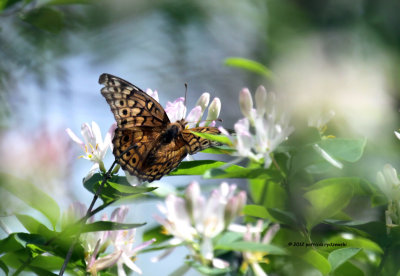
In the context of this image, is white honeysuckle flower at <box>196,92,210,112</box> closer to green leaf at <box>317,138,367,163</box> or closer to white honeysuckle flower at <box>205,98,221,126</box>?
white honeysuckle flower at <box>205,98,221,126</box>

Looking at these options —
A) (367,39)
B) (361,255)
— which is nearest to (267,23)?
(367,39)

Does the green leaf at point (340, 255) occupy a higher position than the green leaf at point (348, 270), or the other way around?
the green leaf at point (340, 255)

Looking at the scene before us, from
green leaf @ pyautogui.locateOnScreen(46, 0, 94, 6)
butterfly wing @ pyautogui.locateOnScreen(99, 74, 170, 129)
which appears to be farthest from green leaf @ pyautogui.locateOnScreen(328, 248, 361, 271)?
green leaf @ pyautogui.locateOnScreen(46, 0, 94, 6)

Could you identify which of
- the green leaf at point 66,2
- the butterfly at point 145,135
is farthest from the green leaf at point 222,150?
the green leaf at point 66,2

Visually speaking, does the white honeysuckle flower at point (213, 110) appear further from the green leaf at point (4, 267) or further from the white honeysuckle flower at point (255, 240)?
the green leaf at point (4, 267)

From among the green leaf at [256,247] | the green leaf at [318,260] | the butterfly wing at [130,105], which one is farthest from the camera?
the butterfly wing at [130,105]

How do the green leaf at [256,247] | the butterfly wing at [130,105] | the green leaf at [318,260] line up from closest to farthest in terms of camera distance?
the green leaf at [256,247] → the green leaf at [318,260] → the butterfly wing at [130,105]

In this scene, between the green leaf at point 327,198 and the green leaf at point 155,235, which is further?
the green leaf at point 155,235
